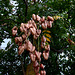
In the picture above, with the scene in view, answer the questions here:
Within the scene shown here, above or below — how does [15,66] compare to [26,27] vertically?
above

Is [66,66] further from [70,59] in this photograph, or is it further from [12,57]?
[12,57]

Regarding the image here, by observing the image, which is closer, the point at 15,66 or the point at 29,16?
the point at 29,16

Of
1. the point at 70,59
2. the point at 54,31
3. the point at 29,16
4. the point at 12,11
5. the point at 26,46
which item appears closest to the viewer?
the point at 26,46

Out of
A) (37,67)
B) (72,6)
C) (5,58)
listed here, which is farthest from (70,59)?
(37,67)

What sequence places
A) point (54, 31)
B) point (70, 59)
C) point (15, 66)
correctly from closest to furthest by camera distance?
point (54, 31) < point (70, 59) < point (15, 66)

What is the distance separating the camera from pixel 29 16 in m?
1.30

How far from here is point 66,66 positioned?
7.56 ft

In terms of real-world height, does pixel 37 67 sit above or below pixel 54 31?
below

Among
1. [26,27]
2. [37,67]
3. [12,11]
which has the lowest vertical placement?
[37,67]

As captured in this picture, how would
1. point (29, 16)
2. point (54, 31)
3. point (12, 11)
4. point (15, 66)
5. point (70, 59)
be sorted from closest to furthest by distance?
point (29, 16) < point (54, 31) < point (12, 11) < point (70, 59) < point (15, 66)

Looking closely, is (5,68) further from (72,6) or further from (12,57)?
(72,6)

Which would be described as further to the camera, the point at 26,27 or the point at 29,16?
the point at 29,16

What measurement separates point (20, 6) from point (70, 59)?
4.54 feet

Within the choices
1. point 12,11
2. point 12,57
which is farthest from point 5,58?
point 12,11
